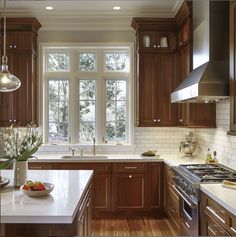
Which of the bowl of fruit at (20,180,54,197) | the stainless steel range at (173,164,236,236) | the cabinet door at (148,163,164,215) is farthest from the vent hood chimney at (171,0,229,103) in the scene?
the bowl of fruit at (20,180,54,197)

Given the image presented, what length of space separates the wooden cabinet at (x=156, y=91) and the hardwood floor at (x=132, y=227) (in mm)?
1509

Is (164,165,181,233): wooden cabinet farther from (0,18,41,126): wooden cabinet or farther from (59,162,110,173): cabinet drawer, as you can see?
(0,18,41,126): wooden cabinet

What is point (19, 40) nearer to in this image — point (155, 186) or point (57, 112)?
point (57, 112)

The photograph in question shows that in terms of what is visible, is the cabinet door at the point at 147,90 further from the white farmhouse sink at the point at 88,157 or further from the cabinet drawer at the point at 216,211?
the cabinet drawer at the point at 216,211

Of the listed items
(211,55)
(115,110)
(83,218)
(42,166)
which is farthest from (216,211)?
(115,110)

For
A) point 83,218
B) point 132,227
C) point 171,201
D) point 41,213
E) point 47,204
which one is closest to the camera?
point 41,213

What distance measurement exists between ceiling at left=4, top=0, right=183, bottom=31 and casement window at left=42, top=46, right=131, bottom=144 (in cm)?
40

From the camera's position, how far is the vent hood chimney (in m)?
3.49

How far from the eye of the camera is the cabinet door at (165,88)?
5246 mm

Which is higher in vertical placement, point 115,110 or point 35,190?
point 115,110

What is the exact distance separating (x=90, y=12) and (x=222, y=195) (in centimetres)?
378

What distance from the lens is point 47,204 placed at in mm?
2225

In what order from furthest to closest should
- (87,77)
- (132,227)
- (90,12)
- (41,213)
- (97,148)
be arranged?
(87,77) < (97,148) < (90,12) < (132,227) < (41,213)

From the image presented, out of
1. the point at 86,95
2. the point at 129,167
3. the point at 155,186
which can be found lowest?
the point at 155,186
